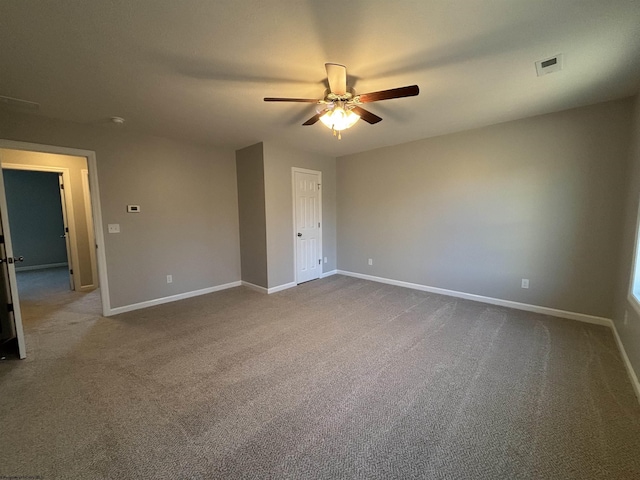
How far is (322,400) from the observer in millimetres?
1873

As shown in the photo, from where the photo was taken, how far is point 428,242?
14.0 ft

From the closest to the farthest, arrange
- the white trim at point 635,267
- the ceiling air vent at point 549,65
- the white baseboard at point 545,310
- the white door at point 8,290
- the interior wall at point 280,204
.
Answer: the ceiling air vent at point 549,65, the white baseboard at point 545,310, the white trim at point 635,267, the white door at point 8,290, the interior wall at point 280,204

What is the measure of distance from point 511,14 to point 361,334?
2.82 metres

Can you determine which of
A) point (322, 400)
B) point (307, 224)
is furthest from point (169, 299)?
point (322, 400)

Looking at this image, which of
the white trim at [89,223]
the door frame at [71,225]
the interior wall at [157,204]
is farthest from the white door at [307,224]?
the door frame at [71,225]

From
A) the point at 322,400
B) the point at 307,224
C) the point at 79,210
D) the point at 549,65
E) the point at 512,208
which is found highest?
the point at 549,65

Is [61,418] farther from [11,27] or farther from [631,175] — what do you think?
[631,175]

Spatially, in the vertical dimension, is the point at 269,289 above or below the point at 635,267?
below

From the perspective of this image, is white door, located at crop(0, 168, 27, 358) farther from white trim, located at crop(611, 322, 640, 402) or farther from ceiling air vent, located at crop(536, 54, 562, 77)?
white trim, located at crop(611, 322, 640, 402)

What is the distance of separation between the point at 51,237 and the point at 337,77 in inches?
339

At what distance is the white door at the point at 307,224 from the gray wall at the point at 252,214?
26.4 inches

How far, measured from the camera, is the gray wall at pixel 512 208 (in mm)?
2906

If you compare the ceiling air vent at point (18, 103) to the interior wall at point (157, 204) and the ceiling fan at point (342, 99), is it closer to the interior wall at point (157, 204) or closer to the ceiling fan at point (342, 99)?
the interior wall at point (157, 204)

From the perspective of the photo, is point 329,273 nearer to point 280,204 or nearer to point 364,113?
point 280,204
